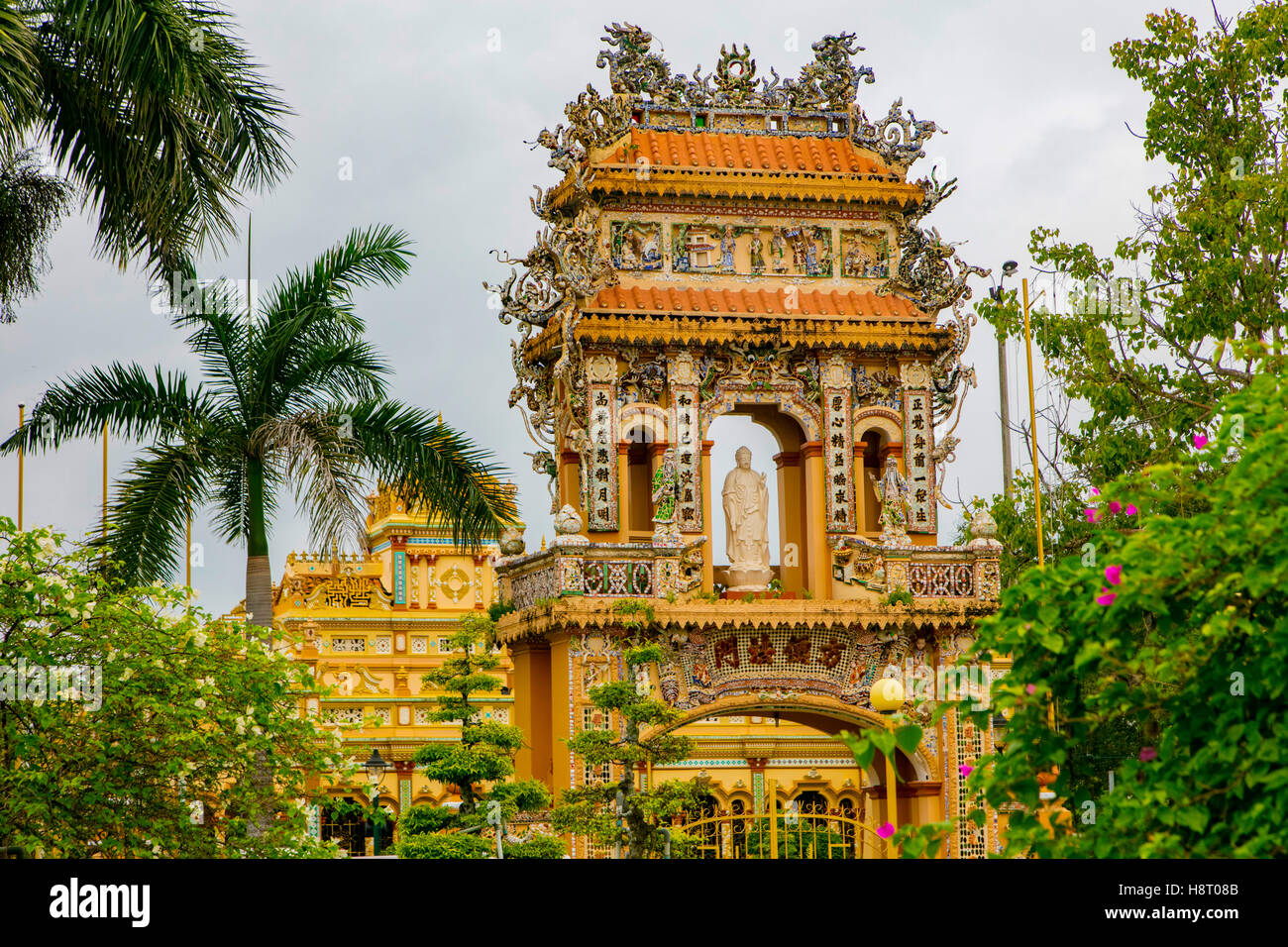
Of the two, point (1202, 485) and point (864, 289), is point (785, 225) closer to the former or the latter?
point (864, 289)

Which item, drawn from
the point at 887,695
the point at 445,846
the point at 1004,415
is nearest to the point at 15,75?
the point at 887,695

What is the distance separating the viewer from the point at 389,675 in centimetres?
4253

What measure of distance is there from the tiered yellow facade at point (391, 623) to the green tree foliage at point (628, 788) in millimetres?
20214

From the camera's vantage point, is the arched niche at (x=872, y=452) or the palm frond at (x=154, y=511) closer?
the palm frond at (x=154, y=511)


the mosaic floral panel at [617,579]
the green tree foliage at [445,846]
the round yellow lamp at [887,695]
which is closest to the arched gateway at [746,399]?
the mosaic floral panel at [617,579]

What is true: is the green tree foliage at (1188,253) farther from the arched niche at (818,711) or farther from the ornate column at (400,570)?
the ornate column at (400,570)

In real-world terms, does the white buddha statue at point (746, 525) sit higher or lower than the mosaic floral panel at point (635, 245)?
lower

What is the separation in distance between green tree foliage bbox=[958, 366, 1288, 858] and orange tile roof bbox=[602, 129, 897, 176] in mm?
15933

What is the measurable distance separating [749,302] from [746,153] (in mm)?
2218

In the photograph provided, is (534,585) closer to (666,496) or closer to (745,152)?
(666,496)

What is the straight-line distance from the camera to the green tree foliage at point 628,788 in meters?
20.6

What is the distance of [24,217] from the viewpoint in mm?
16734

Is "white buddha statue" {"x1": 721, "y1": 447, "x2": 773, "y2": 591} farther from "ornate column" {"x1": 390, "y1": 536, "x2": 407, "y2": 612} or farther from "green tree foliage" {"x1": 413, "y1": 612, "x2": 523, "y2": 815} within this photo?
"ornate column" {"x1": 390, "y1": 536, "x2": 407, "y2": 612}

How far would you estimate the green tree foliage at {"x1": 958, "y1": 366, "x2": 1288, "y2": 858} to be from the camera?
8164 millimetres
